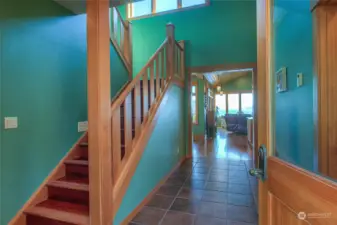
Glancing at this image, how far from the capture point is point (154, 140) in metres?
2.78

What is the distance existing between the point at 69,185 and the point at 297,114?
2.31 m

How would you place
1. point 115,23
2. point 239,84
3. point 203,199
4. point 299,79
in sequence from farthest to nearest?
point 239,84 → point 115,23 → point 203,199 → point 299,79

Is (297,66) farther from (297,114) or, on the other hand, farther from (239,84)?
(239,84)

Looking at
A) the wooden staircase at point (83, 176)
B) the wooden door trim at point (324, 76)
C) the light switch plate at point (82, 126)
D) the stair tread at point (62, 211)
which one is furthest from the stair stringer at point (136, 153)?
the wooden door trim at point (324, 76)

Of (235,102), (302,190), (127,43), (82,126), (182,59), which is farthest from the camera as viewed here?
(235,102)

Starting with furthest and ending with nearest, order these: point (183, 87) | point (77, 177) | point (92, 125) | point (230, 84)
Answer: point (230, 84) < point (183, 87) < point (77, 177) < point (92, 125)

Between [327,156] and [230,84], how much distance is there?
41.5 feet

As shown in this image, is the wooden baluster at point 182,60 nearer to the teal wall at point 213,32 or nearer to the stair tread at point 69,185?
the teal wall at point 213,32

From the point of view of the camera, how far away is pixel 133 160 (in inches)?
85.4

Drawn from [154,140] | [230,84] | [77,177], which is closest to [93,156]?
[77,177]

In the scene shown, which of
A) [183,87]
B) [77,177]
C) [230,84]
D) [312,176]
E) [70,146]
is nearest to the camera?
[312,176]

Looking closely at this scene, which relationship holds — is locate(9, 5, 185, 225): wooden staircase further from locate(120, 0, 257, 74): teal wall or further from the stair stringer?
locate(120, 0, 257, 74): teal wall

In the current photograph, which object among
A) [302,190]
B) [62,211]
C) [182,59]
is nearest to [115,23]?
[182,59]

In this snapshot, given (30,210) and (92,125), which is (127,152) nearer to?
(92,125)
